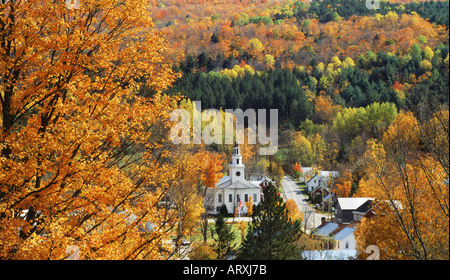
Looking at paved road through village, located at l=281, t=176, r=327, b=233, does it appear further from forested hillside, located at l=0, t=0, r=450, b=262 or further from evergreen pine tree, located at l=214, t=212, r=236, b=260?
evergreen pine tree, located at l=214, t=212, r=236, b=260

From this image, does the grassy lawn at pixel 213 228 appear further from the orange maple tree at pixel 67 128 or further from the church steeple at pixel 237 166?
the orange maple tree at pixel 67 128

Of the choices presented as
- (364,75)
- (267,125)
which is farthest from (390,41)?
(267,125)

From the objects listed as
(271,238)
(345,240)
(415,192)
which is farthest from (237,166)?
(415,192)

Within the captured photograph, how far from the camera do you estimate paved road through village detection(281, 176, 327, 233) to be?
1195 inches

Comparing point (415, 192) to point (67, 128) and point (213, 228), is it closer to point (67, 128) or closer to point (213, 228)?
point (67, 128)

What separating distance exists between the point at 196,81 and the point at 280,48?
44337 mm

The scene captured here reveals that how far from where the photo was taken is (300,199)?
36.8m

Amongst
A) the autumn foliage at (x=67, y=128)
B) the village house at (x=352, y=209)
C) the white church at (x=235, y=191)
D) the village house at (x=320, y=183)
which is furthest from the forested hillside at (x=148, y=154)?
the village house at (x=352, y=209)

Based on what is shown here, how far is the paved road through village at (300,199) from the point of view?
3036 centimetres

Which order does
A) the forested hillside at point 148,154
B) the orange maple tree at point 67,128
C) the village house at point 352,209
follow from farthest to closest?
the village house at point 352,209 → the forested hillside at point 148,154 → the orange maple tree at point 67,128

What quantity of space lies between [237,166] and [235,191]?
386cm

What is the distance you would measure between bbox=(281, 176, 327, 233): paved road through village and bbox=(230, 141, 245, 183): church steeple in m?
3.99

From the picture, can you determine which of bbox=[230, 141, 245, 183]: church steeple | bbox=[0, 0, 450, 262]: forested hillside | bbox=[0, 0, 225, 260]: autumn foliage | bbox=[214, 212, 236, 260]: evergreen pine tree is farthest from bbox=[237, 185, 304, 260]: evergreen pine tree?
bbox=[230, 141, 245, 183]: church steeple

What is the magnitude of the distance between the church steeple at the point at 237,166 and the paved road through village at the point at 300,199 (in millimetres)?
3991
